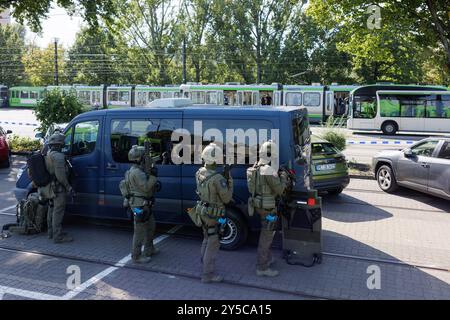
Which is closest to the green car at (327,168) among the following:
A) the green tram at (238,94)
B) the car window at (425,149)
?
the car window at (425,149)

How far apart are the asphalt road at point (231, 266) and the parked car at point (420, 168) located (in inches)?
30.8

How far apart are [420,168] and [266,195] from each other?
16.6ft

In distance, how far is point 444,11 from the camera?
12.6m

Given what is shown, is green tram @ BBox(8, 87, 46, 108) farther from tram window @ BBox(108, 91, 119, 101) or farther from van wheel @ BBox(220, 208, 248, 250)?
van wheel @ BBox(220, 208, 248, 250)

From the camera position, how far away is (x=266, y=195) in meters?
5.09

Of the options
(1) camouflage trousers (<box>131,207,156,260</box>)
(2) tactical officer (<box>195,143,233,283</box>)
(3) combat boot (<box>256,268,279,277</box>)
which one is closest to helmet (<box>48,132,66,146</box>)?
(1) camouflage trousers (<box>131,207,156,260</box>)

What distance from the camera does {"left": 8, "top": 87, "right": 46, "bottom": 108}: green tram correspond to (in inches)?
1818

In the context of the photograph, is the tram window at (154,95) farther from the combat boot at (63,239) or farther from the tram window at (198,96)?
the combat boot at (63,239)

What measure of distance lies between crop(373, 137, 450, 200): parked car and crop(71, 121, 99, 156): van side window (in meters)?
6.43

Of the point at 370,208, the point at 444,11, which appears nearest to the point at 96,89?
the point at 444,11

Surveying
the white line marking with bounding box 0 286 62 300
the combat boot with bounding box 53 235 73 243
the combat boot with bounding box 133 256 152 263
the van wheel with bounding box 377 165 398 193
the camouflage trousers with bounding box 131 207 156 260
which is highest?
the van wheel with bounding box 377 165 398 193

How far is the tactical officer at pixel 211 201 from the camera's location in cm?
489
